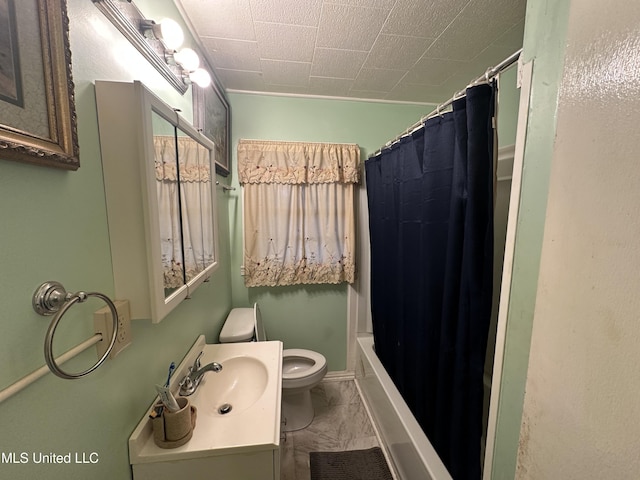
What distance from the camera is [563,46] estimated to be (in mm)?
555

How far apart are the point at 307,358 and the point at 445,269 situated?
4.49 feet

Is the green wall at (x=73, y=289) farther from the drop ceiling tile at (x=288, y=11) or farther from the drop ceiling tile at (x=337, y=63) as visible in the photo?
the drop ceiling tile at (x=337, y=63)

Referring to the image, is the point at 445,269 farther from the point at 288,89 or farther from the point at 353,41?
the point at 288,89

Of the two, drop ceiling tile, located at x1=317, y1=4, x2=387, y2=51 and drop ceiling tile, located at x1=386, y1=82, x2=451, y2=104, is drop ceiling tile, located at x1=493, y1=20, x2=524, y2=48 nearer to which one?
drop ceiling tile, located at x1=386, y1=82, x2=451, y2=104

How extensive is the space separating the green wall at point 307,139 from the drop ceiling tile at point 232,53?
0.35 meters

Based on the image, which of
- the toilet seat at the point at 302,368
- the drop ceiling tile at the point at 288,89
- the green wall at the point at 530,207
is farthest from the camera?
the drop ceiling tile at the point at 288,89

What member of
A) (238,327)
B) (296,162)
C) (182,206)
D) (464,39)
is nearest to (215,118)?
(296,162)

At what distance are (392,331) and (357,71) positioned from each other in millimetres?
1695

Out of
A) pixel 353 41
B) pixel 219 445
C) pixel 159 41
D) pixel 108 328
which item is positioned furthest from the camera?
pixel 353 41

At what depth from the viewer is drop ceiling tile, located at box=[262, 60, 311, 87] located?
1.59 m

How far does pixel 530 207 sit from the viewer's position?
64 centimetres

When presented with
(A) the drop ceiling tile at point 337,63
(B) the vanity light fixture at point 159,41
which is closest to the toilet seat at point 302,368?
(B) the vanity light fixture at point 159,41

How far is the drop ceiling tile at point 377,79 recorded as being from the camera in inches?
65.7

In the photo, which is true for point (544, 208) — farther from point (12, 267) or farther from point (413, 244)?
point (12, 267)
